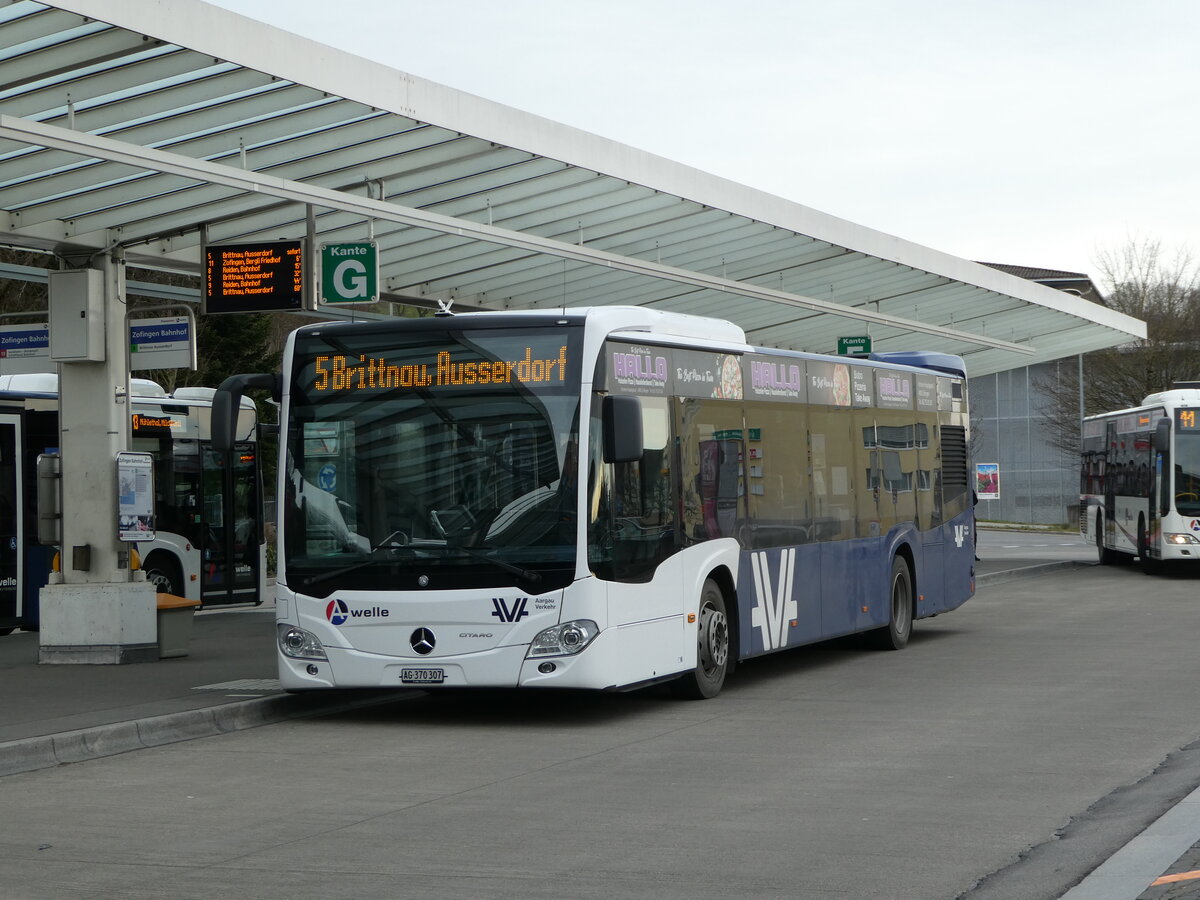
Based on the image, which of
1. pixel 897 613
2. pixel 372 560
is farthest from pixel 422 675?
pixel 897 613

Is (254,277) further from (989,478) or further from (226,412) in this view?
(989,478)

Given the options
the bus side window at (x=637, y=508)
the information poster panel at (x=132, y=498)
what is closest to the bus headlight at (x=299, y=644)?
the bus side window at (x=637, y=508)

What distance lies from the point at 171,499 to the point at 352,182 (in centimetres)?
886

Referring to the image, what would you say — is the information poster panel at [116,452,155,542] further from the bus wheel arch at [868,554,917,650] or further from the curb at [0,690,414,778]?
the bus wheel arch at [868,554,917,650]

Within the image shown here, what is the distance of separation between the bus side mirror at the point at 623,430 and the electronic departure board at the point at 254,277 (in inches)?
198

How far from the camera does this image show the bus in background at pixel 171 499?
20.8 meters

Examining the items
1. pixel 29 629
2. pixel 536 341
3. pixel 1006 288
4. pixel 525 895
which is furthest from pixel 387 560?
pixel 1006 288

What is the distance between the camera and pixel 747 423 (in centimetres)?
1427

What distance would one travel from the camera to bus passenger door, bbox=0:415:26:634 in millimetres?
20609

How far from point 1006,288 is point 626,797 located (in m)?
21.1

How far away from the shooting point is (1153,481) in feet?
99.6

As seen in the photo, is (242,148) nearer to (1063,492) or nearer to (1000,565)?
(1000,565)

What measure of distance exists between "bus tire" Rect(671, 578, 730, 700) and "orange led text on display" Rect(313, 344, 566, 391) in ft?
7.79

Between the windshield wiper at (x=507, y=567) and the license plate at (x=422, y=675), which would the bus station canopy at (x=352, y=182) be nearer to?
the windshield wiper at (x=507, y=567)
